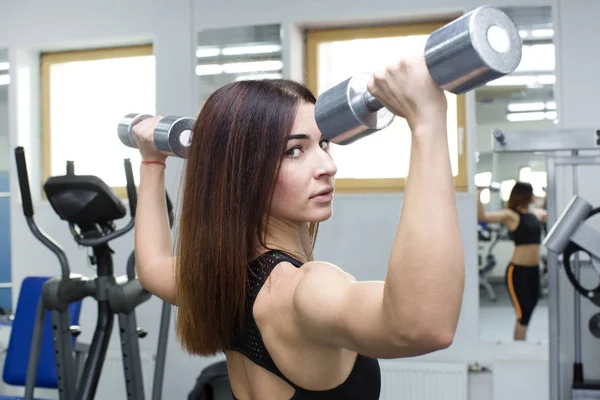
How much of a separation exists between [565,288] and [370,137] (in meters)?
1.41

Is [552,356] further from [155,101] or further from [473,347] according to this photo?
[155,101]

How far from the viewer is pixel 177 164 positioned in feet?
13.7

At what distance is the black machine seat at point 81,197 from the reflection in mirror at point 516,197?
1942 millimetres

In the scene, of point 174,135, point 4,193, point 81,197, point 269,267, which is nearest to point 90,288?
point 81,197

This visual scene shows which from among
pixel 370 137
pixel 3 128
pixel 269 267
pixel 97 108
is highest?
pixel 97 108

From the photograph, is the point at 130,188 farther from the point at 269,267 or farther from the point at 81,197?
the point at 269,267

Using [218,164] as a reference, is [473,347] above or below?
below

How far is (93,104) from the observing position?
15.1ft

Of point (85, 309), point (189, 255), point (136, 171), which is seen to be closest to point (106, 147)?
point (136, 171)

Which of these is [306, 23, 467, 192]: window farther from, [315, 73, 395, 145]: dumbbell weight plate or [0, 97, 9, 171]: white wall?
[315, 73, 395, 145]: dumbbell weight plate

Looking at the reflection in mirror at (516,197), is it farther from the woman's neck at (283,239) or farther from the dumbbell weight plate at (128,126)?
the woman's neck at (283,239)

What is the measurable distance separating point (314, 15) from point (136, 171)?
→ 1477 millimetres

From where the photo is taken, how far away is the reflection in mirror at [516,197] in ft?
11.9

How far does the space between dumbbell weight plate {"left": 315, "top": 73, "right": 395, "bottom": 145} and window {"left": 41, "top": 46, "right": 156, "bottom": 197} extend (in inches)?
150
